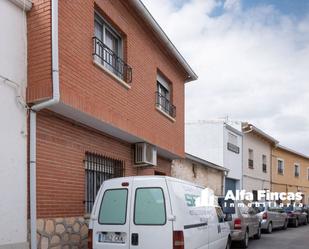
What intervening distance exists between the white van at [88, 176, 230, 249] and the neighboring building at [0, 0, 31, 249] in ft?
4.10

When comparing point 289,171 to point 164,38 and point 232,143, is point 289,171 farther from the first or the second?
point 164,38

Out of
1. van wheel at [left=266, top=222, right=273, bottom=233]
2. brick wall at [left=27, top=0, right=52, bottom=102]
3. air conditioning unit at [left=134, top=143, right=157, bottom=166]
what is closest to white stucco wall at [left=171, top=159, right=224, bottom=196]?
van wheel at [left=266, top=222, right=273, bottom=233]

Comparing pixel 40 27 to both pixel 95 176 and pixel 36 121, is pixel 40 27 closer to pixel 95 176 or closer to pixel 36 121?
pixel 36 121

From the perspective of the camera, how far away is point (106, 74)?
9930 millimetres

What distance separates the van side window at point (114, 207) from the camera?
737 centimetres

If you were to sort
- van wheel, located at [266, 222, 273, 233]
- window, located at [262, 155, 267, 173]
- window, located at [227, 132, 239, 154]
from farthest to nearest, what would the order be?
1. window, located at [262, 155, 267, 173]
2. window, located at [227, 132, 239, 154]
3. van wheel, located at [266, 222, 273, 233]

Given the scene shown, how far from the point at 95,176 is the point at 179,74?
6892 millimetres

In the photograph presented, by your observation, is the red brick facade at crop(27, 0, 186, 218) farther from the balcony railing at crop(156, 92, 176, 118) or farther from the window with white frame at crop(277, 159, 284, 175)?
the window with white frame at crop(277, 159, 284, 175)

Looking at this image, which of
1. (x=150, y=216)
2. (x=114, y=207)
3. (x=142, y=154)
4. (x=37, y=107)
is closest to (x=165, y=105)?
(x=142, y=154)

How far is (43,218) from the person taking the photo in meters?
8.00

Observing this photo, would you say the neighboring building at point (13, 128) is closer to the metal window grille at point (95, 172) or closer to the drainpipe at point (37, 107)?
the drainpipe at point (37, 107)

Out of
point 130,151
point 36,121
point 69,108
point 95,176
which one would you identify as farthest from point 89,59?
point 130,151

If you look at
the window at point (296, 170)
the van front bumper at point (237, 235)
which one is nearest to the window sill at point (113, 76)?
the van front bumper at point (237, 235)

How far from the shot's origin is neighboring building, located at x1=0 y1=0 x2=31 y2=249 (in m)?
7.12
